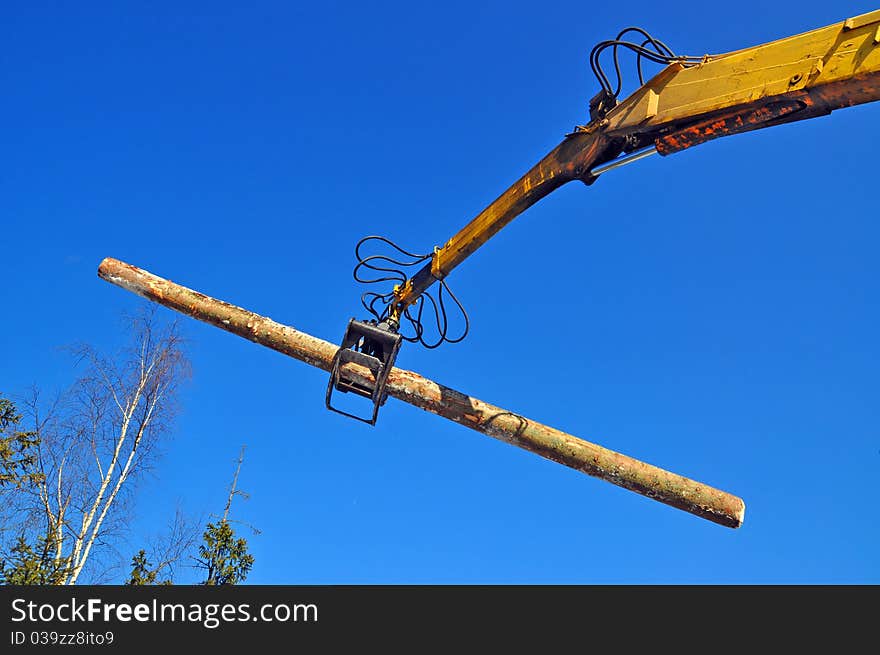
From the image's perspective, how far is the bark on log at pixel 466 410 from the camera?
5949 millimetres

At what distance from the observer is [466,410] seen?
6211mm

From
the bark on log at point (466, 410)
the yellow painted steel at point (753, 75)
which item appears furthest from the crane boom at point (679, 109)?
the bark on log at point (466, 410)

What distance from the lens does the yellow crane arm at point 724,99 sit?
Result: 3.93 m

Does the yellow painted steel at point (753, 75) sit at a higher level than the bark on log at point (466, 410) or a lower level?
higher

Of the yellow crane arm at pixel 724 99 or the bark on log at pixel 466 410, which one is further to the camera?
the bark on log at pixel 466 410

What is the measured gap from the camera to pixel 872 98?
3.90m

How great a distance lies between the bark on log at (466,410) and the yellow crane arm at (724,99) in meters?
1.74

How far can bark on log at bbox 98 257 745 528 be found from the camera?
595 cm

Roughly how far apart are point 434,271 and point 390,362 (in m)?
1.25

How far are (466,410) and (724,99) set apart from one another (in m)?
3.21

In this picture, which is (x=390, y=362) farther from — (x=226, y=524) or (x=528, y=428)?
(x=226, y=524)

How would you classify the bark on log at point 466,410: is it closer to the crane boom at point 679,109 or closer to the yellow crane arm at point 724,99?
the crane boom at point 679,109

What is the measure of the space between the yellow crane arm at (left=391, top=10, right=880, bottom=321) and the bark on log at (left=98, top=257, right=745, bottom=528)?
1.74 meters
